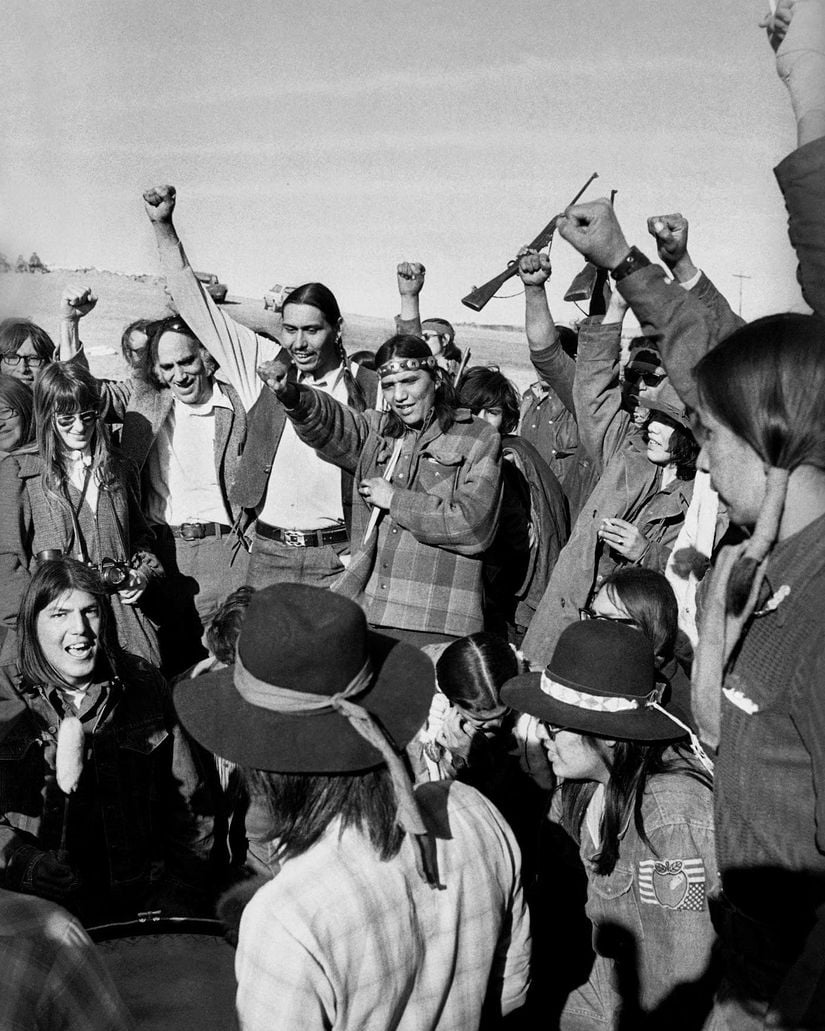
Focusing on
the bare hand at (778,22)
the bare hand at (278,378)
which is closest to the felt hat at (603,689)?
the bare hand at (778,22)

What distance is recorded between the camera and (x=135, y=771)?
12.3 feet

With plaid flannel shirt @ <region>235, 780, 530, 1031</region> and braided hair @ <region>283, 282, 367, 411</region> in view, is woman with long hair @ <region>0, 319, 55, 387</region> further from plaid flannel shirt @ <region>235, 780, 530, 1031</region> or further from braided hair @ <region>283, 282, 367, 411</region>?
plaid flannel shirt @ <region>235, 780, 530, 1031</region>

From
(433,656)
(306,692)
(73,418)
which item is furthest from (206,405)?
(306,692)

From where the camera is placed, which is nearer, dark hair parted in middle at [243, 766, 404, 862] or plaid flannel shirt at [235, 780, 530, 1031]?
plaid flannel shirt at [235, 780, 530, 1031]

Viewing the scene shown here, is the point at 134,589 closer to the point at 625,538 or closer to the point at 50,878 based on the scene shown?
the point at 50,878

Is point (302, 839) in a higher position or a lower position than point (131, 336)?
lower

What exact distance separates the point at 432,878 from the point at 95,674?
2285mm

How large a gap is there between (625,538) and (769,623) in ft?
8.56

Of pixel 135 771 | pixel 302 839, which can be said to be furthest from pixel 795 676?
pixel 135 771

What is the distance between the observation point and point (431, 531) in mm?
4133

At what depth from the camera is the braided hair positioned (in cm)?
481

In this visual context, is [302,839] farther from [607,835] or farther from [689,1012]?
[689,1012]

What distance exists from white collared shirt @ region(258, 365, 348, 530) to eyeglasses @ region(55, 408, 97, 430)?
0.84 m

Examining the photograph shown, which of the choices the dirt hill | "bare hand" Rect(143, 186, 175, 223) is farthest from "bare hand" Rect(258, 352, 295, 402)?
"bare hand" Rect(143, 186, 175, 223)
